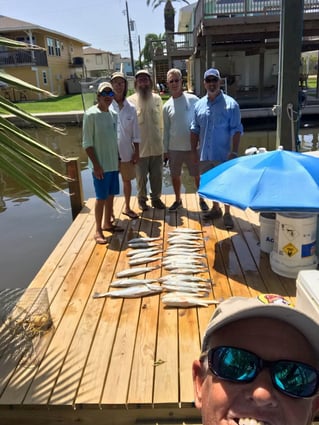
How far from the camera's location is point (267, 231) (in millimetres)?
3906

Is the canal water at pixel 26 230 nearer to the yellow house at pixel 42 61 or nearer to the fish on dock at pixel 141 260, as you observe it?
the fish on dock at pixel 141 260

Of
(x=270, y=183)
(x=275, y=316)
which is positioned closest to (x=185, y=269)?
(x=270, y=183)

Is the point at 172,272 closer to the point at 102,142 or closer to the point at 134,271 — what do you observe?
the point at 134,271

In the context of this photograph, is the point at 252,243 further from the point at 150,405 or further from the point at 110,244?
the point at 150,405

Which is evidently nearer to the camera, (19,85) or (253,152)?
(19,85)

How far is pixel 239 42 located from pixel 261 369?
18482 mm

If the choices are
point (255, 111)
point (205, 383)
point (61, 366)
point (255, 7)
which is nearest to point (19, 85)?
point (205, 383)

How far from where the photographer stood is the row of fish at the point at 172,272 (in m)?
3.23

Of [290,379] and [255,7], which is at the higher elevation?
[255,7]

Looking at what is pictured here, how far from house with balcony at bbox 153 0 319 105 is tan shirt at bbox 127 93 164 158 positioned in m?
9.02

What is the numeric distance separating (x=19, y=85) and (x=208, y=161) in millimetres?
3269

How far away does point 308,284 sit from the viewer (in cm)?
215

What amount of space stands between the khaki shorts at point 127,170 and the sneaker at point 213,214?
1.08m

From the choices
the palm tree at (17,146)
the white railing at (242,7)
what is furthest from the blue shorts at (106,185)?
the white railing at (242,7)
